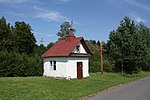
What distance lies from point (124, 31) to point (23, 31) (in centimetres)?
2611

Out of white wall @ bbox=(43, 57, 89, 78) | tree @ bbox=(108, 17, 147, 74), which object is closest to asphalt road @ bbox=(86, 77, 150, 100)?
white wall @ bbox=(43, 57, 89, 78)

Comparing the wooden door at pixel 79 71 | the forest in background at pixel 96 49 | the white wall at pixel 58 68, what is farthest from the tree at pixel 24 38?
the wooden door at pixel 79 71

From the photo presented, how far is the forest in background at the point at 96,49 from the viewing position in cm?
3212

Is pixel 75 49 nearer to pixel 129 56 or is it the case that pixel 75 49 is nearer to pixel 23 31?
pixel 129 56

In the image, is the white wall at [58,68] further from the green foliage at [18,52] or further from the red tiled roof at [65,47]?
the green foliage at [18,52]

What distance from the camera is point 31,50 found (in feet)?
194

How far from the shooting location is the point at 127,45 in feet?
132

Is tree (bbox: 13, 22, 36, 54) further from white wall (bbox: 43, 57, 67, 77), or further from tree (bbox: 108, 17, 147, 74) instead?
Result: white wall (bbox: 43, 57, 67, 77)

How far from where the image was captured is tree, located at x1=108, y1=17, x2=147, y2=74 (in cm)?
3997

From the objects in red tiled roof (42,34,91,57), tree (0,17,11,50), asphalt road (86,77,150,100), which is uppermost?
tree (0,17,11,50)

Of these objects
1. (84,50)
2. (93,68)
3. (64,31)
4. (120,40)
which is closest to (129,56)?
(120,40)

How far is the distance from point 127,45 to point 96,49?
23.6 feet

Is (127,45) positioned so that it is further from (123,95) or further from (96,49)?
(123,95)

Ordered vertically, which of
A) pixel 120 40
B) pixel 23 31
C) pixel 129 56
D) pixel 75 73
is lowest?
pixel 75 73
